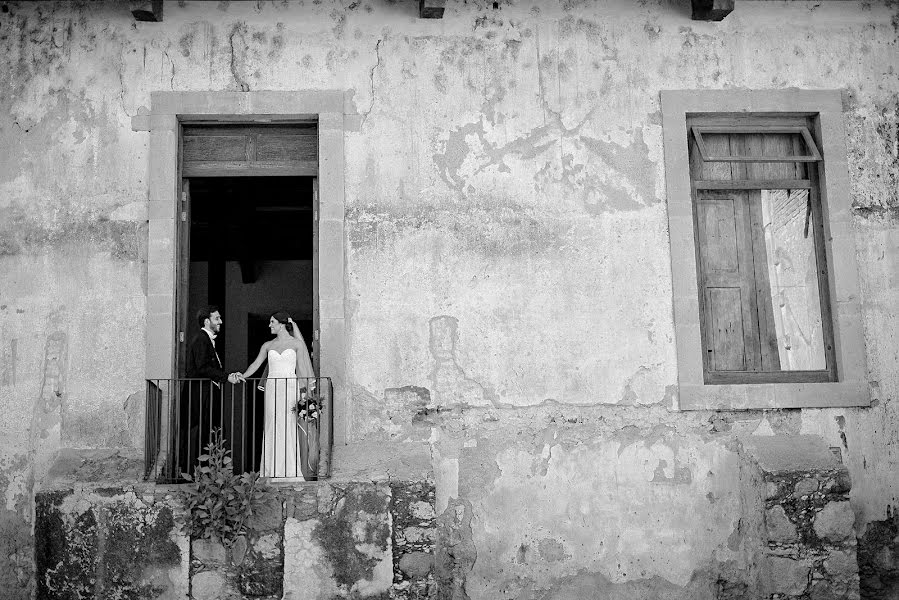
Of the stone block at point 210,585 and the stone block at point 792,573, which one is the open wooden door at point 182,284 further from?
the stone block at point 792,573

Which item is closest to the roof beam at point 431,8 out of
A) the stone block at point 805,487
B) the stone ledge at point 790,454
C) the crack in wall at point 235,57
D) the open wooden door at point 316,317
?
the crack in wall at point 235,57

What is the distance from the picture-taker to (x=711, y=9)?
751 centimetres

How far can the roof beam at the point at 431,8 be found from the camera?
743 centimetres

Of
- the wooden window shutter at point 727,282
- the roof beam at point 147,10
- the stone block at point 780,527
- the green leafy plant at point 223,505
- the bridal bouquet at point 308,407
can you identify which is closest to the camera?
the green leafy plant at point 223,505

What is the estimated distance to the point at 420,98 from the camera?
24.6 feet

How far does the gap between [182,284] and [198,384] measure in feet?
2.69

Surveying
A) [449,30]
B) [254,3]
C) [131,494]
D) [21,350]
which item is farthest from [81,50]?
[131,494]

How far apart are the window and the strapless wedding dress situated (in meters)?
3.14


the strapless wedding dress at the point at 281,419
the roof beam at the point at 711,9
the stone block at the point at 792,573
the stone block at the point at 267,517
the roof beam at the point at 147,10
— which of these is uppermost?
the roof beam at the point at 147,10

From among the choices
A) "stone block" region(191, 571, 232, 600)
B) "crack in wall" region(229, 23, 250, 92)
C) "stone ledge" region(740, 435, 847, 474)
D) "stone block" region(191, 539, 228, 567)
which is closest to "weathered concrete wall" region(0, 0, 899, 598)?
"crack in wall" region(229, 23, 250, 92)

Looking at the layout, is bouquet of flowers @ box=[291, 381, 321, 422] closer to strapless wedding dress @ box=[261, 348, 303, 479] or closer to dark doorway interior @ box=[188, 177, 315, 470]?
strapless wedding dress @ box=[261, 348, 303, 479]

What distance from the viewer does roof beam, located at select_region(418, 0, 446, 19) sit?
743 cm

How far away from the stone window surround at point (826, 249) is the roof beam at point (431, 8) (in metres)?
1.83

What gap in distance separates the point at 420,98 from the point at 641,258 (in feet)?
6.82
